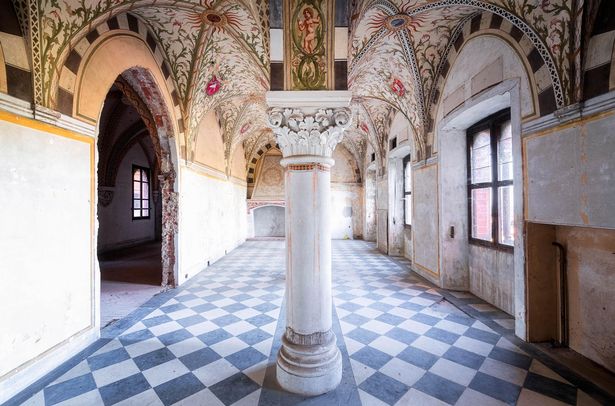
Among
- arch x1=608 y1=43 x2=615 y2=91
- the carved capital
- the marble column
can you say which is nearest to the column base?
the marble column

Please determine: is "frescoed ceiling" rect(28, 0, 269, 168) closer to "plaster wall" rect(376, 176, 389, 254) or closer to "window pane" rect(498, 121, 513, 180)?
"window pane" rect(498, 121, 513, 180)

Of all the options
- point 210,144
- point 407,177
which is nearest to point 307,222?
point 210,144

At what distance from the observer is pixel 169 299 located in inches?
193

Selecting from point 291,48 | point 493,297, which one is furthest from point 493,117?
point 291,48

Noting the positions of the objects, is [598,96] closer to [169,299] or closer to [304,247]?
[304,247]

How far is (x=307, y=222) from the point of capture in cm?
262

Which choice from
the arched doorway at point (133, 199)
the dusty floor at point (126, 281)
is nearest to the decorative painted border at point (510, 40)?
the arched doorway at point (133, 199)

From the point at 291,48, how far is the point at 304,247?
1952 millimetres

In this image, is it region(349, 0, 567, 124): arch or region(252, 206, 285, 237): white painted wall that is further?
region(252, 206, 285, 237): white painted wall

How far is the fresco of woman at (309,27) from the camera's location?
2.57 m

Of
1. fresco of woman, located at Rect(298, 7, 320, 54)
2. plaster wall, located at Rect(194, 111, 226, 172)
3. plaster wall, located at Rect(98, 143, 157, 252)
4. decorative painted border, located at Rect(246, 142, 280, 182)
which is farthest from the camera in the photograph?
decorative painted border, located at Rect(246, 142, 280, 182)

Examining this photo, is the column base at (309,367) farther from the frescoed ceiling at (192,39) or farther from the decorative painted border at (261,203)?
the decorative painted border at (261,203)

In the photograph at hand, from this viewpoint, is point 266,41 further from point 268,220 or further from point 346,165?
point 268,220

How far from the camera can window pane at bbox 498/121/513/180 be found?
4.26 m
